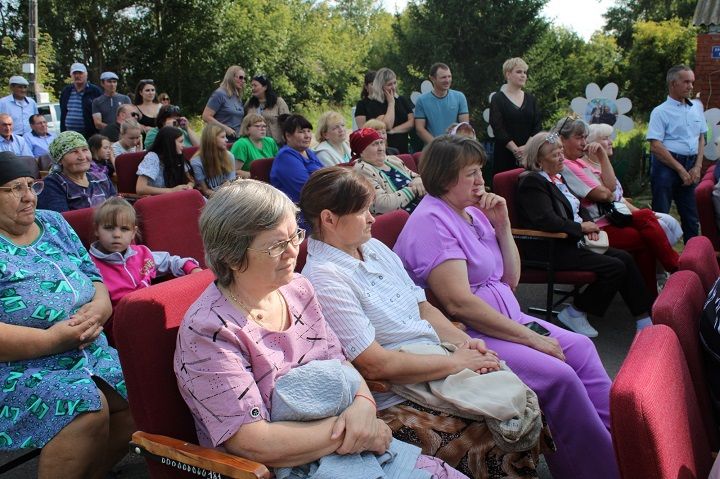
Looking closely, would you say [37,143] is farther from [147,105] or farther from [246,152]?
[246,152]

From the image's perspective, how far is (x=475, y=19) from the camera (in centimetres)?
1602

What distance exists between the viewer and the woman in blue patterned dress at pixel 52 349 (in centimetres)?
230

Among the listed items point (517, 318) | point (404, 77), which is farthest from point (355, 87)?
point (517, 318)

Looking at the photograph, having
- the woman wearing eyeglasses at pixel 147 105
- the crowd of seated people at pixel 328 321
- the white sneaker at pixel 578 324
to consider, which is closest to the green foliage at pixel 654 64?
the woman wearing eyeglasses at pixel 147 105

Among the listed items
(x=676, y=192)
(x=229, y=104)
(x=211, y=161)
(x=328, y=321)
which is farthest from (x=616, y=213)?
(x=229, y=104)

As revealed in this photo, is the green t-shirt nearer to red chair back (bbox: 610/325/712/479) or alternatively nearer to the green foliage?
red chair back (bbox: 610/325/712/479)

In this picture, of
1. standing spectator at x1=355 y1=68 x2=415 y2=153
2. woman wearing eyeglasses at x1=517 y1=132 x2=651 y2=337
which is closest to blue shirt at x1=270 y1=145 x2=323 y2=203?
woman wearing eyeglasses at x1=517 y1=132 x2=651 y2=337

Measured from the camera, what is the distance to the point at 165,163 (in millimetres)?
5625

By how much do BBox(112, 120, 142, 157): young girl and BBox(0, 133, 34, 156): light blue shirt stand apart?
5.06 feet

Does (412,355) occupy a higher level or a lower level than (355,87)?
higher

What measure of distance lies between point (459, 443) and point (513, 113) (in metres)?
5.19

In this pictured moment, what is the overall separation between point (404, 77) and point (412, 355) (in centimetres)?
1566

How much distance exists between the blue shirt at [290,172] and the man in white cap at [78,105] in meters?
4.45

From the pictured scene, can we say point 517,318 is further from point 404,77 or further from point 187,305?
point 404,77
